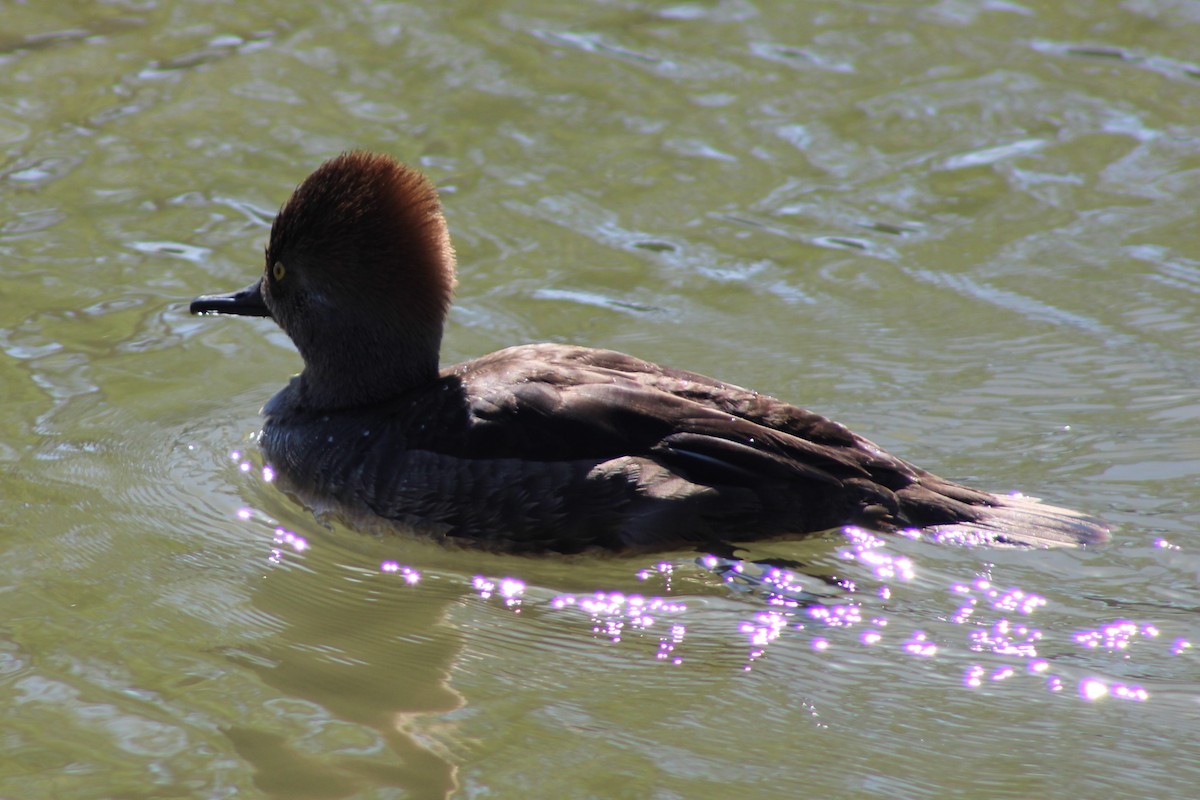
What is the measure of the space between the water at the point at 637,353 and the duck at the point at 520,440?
168mm

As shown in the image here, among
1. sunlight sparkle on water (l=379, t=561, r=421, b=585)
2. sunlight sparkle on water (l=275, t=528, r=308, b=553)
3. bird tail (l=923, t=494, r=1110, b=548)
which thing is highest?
bird tail (l=923, t=494, r=1110, b=548)

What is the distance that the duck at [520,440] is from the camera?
19.2 ft

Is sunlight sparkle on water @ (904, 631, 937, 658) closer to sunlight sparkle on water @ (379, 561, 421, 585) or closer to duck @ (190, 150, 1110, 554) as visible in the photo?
duck @ (190, 150, 1110, 554)

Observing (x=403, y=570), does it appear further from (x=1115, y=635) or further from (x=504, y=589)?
(x=1115, y=635)

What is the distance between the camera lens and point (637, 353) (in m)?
7.69

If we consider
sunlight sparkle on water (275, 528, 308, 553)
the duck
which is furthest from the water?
the duck

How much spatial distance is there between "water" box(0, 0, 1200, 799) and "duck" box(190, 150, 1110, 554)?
17 cm

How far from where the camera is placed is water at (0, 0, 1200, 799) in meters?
4.87

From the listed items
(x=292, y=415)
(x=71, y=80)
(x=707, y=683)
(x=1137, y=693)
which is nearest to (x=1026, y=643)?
(x=1137, y=693)

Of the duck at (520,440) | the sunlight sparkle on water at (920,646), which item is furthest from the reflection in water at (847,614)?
the duck at (520,440)

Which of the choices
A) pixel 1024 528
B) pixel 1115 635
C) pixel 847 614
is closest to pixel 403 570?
pixel 847 614

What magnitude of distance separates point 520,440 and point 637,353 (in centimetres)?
184

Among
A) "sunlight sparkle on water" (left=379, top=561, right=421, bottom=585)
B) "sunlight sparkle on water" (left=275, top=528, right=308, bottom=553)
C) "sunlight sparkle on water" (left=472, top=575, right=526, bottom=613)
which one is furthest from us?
"sunlight sparkle on water" (left=275, top=528, right=308, bottom=553)

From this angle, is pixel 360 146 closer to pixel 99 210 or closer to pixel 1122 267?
pixel 99 210
